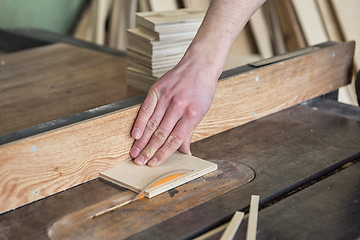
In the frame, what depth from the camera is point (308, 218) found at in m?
0.95

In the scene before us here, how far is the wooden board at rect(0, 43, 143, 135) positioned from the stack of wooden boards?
13 cm

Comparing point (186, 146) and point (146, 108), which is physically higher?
point (146, 108)

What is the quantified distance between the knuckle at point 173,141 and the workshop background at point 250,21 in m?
1.77

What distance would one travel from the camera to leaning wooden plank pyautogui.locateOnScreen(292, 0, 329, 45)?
3.06 metres

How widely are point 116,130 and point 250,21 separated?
246 centimetres

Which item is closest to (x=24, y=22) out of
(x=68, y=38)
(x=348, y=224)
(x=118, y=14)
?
(x=118, y=14)

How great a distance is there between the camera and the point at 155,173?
115 centimetres

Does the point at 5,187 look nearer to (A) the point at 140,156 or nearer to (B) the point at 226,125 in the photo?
(A) the point at 140,156

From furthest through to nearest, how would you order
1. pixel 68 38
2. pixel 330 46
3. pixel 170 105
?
pixel 68 38 → pixel 330 46 → pixel 170 105

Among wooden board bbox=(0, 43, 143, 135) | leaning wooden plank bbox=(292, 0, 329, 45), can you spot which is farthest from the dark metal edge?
leaning wooden plank bbox=(292, 0, 329, 45)

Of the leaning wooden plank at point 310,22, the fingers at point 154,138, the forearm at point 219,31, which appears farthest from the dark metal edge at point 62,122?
the leaning wooden plank at point 310,22

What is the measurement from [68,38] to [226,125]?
1594 millimetres

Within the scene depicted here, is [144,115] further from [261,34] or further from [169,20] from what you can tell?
[261,34]

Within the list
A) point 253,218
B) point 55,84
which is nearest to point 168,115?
point 253,218
